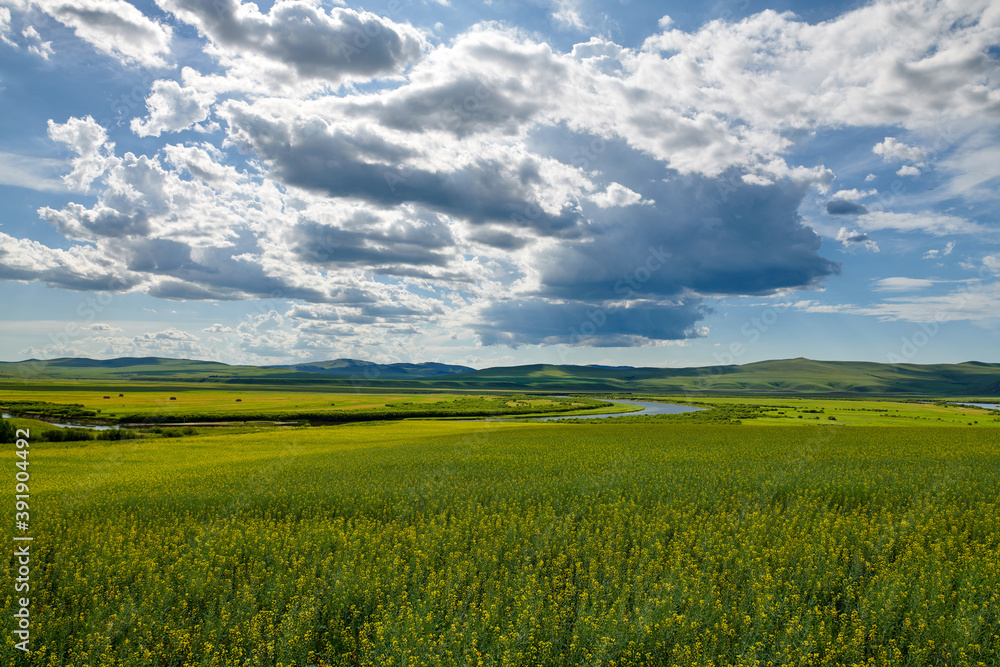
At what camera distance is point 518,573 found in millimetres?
9539

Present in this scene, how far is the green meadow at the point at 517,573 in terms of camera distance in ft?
23.3

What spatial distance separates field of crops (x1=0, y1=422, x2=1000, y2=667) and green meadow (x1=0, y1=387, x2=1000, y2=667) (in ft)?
0.16

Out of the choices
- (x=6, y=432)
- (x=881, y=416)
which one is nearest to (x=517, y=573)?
(x=6, y=432)

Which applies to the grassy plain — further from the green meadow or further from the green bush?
the green bush

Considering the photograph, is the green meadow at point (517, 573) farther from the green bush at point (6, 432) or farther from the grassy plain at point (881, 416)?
the grassy plain at point (881, 416)

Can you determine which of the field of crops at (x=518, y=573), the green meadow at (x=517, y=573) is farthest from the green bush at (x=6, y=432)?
the field of crops at (x=518, y=573)

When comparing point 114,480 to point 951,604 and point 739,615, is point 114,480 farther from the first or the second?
point 951,604

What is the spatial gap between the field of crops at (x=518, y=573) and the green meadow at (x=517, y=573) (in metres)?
0.05

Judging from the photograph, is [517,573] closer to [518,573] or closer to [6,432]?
[518,573]

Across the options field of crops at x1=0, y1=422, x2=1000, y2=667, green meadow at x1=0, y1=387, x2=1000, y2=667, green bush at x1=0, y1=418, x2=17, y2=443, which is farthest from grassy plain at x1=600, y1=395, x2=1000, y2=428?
green bush at x1=0, y1=418, x2=17, y2=443

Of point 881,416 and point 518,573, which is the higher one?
point 518,573

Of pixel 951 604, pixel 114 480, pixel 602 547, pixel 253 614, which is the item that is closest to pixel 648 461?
pixel 602 547

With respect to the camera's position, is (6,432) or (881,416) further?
(881,416)

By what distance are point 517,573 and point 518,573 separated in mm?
80
